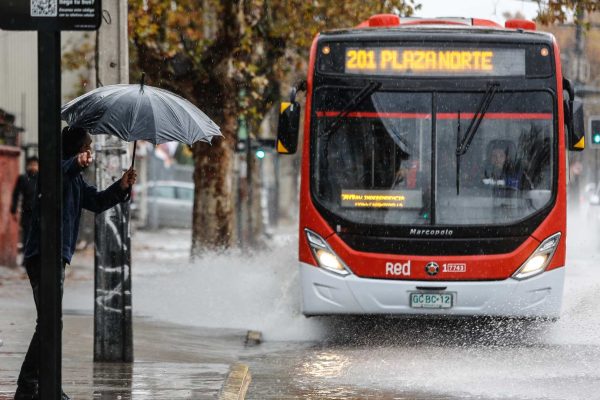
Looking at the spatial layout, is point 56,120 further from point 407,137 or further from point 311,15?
point 311,15

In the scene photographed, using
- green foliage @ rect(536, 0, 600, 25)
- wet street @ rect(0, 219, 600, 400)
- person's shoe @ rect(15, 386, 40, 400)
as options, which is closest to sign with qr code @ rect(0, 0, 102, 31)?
person's shoe @ rect(15, 386, 40, 400)

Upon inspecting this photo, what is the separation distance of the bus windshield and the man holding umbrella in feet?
17.0

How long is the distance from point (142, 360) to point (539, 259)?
4.08 m

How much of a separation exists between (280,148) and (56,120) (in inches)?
294

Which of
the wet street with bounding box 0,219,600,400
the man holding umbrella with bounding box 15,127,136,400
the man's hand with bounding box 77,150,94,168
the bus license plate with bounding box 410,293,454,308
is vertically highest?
the man's hand with bounding box 77,150,94,168

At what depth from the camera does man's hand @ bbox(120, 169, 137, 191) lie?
28.8ft

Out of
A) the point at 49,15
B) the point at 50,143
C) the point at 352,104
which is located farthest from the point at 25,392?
the point at 352,104

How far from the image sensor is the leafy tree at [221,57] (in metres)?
24.6

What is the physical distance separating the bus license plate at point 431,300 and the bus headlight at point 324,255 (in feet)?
2.27

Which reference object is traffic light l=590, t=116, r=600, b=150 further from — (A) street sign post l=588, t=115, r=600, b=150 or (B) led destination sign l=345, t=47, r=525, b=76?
(B) led destination sign l=345, t=47, r=525, b=76

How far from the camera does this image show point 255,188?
37.3 m

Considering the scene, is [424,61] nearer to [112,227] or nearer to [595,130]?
[112,227]

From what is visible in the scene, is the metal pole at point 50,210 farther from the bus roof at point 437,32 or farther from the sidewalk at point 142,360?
the bus roof at point 437,32

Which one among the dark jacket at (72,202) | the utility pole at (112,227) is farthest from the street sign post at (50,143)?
the utility pole at (112,227)
